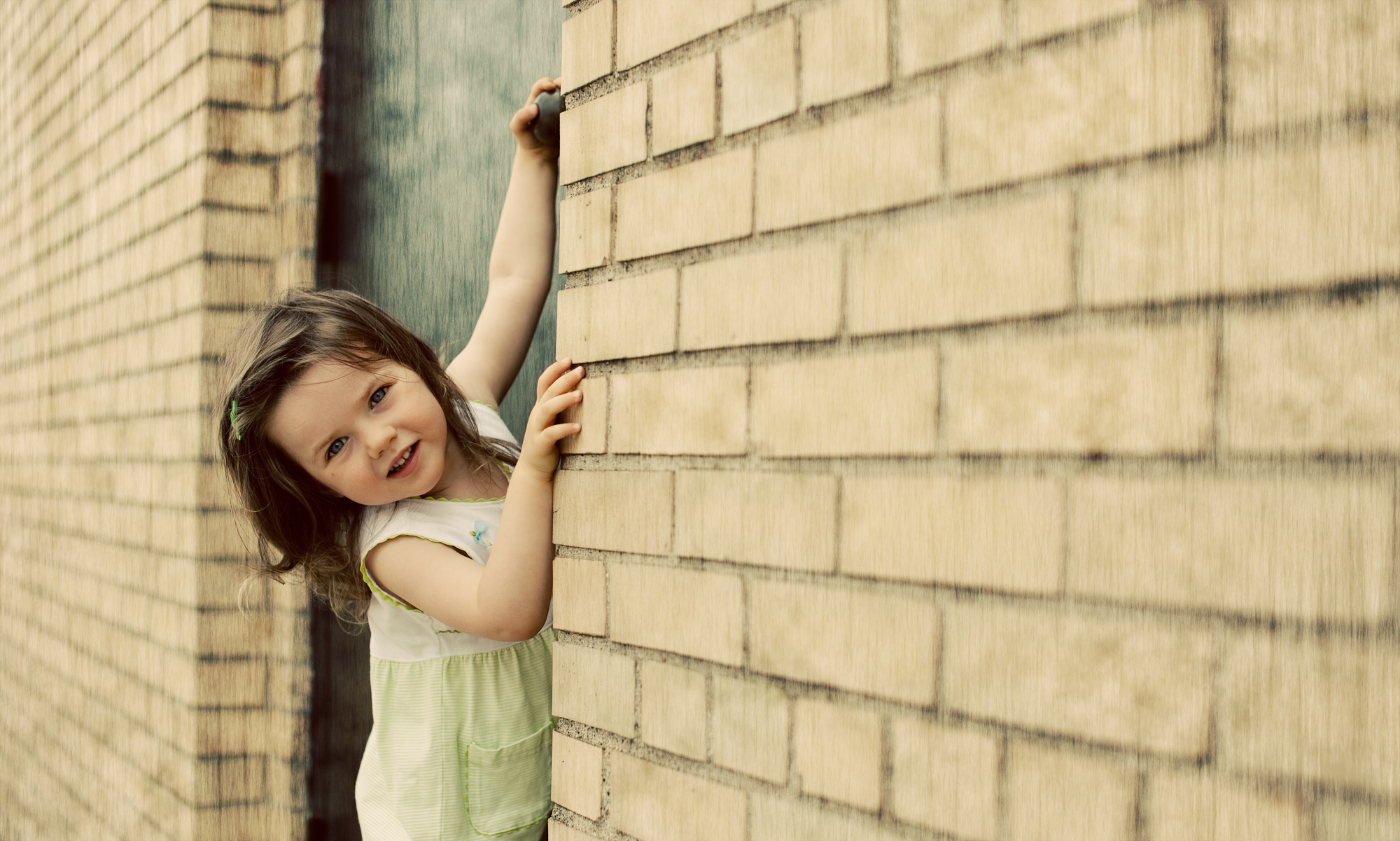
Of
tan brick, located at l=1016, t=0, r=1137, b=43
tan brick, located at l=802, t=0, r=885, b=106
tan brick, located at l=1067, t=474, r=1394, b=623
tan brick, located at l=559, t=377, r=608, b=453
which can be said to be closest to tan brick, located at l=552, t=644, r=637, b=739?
tan brick, located at l=559, t=377, r=608, b=453

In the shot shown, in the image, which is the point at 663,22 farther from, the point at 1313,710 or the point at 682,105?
the point at 1313,710

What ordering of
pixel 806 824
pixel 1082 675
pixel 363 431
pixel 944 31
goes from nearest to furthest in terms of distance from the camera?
pixel 1082 675 → pixel 944 31 → pixel 806 824 → pixel 363 431

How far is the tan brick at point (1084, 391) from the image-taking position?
721mm

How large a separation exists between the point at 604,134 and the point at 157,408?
221 cm

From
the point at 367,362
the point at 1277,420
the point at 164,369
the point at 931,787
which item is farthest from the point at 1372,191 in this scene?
the point at 164,369

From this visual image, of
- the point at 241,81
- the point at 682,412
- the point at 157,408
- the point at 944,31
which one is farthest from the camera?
the point at 157,408

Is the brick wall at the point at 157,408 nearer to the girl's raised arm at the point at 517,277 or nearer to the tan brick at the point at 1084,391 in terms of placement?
the girl's raised arm at the point at 517,277

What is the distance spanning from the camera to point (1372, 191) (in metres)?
0.64

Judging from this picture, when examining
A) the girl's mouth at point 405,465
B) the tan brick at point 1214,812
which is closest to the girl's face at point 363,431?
the girl's mouth at point 405,465

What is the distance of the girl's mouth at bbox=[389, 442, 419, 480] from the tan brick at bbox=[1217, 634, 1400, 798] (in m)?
1.42

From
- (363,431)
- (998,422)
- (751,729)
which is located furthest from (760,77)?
(363,431)

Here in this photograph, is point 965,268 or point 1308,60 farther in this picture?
point 965,268

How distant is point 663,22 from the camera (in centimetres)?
118

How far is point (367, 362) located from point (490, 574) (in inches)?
22.3
